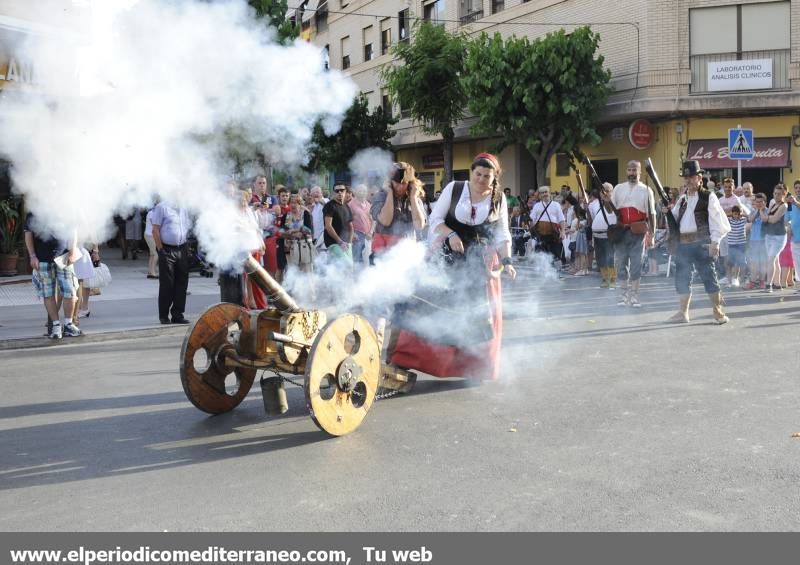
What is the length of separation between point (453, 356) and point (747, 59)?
2032 centimetres

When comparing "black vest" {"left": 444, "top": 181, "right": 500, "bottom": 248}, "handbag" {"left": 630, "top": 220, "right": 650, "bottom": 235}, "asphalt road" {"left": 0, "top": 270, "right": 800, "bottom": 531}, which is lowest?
"asphalt road" {"left": 0, "top": 270, "right": 800, "bottom": 531}

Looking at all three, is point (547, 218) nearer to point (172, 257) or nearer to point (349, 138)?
point (349, 138)

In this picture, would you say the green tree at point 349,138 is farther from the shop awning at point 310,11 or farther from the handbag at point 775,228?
the handbag at point 775,228

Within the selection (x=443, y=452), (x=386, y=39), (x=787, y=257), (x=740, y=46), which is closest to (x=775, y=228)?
(x=787, y=257)

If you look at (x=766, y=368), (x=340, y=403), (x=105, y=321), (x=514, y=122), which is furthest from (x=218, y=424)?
(x=514, y=122)

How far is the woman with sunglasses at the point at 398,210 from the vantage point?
7512 mm

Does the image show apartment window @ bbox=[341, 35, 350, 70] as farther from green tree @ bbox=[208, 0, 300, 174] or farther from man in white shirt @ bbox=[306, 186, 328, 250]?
green tree @ bbox=[208, 0, 300, 174]

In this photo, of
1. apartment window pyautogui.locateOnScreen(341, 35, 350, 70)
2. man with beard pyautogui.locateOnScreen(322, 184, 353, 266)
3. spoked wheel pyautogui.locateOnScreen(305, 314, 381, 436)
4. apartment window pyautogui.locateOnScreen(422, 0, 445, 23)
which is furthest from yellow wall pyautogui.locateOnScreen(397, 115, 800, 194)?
spoked wheel pyautogui.locateOnScreen(305, 314, 381, 436)

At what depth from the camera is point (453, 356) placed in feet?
22.3

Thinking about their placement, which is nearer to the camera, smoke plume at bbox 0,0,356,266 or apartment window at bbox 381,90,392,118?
smoke plume at bbox 0,0,356,266

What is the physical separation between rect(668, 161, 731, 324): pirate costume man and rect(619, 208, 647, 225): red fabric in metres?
1.38

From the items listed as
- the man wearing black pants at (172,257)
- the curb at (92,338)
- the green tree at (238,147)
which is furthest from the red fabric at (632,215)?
the curb at (92,338)

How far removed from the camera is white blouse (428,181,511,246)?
6.86m

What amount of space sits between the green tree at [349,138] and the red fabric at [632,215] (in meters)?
5.72
